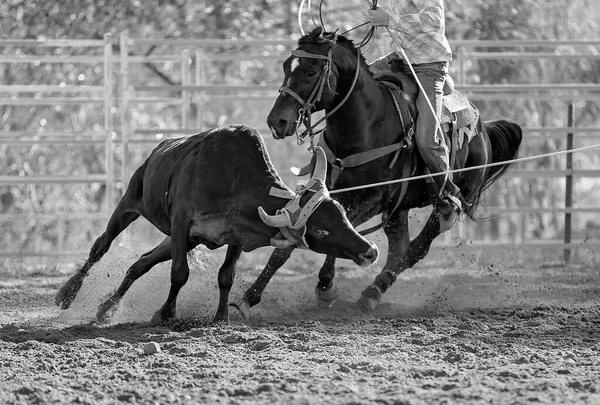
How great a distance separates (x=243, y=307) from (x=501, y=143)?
3.02 m

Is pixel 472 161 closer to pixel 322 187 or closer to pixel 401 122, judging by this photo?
pixel 401 122

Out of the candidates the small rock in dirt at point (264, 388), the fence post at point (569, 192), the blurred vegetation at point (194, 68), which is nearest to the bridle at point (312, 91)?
the small rock in dirt at point (264, 388)

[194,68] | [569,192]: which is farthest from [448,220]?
[194,68]

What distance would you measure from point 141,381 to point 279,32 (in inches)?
442

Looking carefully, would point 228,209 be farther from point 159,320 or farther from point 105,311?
point 105,311

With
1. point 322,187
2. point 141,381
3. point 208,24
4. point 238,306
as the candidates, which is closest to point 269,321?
point 238,306

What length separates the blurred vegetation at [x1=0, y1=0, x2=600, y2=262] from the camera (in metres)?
14.3

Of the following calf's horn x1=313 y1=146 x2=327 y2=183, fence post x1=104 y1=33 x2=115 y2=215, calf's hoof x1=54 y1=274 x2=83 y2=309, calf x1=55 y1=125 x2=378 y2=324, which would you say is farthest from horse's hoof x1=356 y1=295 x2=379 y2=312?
fence post x1=104 y1=33 x2=115 y2=215

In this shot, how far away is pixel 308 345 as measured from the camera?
5301 mm

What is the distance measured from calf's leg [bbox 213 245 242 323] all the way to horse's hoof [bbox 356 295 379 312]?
4.08ft

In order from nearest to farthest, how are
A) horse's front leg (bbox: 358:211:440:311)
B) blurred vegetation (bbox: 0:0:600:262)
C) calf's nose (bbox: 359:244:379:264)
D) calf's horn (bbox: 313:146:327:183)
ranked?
calf's nose (bbox: 359:244:379:264), calf's horn (bbox: 313:146:327:183), horse's front leg (bbox: 358:211:440:311), blurred vegetation (bbox: 0:0:600:262)

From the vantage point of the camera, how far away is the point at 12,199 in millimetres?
15398

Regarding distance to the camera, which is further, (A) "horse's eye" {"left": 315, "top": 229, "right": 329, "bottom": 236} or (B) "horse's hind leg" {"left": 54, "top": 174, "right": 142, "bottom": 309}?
(B) "horse's hind leg" {"left": 54, "top": 174, "right": 142, "bottom": 309}

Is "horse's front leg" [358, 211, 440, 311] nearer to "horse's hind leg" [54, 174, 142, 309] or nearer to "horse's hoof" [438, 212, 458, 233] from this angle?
"horse's hoof" [438, 212, 458, 233]
